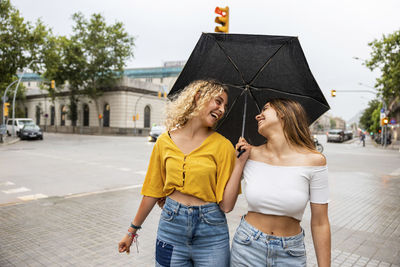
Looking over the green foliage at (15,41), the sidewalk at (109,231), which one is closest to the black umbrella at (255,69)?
the sidewalk at (109,231)

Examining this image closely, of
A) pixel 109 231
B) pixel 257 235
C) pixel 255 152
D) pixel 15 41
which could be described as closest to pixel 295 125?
pixel 255 152

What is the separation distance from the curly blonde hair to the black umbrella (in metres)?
0.15

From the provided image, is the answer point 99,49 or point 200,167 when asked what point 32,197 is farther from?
point 99,49

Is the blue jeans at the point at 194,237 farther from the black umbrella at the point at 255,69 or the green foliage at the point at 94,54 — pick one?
the green foliage at the point at 94,54

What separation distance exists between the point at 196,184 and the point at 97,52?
43672 millimetres

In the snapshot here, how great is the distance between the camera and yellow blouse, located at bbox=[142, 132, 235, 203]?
1.80 metres

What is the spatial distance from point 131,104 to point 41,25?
62.9 ft

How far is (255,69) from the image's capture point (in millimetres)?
2109

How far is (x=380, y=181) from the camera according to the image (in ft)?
33.8

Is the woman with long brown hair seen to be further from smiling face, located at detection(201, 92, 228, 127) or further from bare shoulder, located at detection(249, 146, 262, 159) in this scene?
smiling face, located at detection(201, 92, 228, 127)

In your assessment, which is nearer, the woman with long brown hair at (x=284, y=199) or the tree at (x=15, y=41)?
the woman with long brown hair at (x=284, y=199)

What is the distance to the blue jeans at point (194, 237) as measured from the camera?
179 centimetres

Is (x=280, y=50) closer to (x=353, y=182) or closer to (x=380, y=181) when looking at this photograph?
(x=353, y=182)

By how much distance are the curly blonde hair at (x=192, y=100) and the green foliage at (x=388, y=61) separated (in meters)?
27.7
